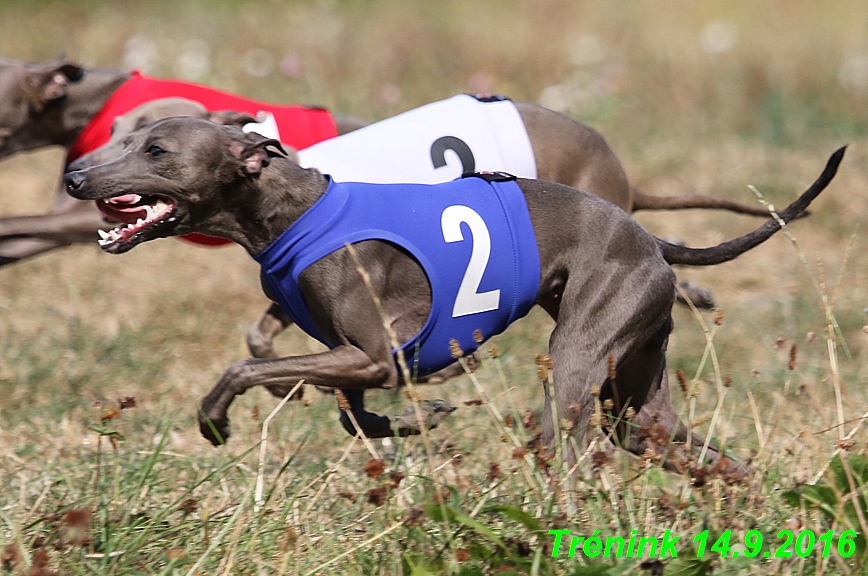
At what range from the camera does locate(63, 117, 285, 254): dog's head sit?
367 centimetres

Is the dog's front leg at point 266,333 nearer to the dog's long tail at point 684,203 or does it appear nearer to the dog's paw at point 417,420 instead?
the dog's paw at point 417,420

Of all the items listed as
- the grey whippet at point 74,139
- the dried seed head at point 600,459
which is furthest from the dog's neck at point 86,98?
the dried seed head at point 600,459

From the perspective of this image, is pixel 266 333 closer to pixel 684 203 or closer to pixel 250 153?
pixel 250 153

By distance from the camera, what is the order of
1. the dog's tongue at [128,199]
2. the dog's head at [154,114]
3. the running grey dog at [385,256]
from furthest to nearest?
the dog's head at [154,114] < the dog's tongue at [128,199] < the running grey dog at [385,256]

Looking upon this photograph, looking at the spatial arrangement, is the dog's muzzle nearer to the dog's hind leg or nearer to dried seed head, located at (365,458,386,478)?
dried seed head, located at (365,458,386,478)

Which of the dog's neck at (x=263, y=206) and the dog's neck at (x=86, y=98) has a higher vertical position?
the dog's neck at (x=263, y=206)

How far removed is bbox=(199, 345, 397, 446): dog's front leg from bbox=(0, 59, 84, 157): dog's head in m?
2.67

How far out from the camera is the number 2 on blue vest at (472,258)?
12.5 feet

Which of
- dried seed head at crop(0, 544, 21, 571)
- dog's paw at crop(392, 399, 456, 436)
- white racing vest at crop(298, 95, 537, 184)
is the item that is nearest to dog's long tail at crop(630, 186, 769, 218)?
white racing vest at crop(298, 95, 537, 184)

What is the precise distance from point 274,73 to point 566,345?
736 centimetres

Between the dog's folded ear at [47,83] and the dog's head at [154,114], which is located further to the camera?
the dog's folded ear at [47,83]

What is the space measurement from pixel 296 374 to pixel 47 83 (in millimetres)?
2862

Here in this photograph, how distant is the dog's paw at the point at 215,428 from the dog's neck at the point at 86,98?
8.68ft

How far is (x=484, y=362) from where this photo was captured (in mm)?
3686
